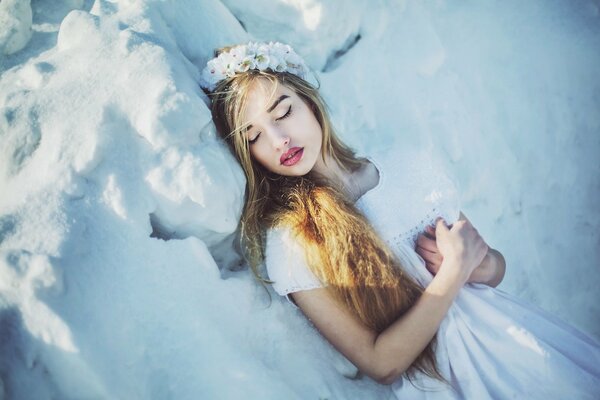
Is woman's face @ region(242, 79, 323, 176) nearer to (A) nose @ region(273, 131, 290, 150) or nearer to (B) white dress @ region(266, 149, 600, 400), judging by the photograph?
Result: (A) nose @ region(273, 131, 290, 150)

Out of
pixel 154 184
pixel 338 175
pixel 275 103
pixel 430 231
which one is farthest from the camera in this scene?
pixel 338 175

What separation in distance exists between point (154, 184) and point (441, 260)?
3.65 ft

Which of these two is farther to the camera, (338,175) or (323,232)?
(338,175)

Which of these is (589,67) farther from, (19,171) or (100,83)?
(19,171)

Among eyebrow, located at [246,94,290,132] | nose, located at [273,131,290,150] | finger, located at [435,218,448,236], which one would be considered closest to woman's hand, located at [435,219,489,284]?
finger, located at [435,218,448,236]

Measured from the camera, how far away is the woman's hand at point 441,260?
5.07ft

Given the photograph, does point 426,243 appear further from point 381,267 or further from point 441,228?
point 381,267

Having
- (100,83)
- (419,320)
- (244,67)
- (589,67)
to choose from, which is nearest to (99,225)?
(100,83)

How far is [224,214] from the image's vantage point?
1.29 meters

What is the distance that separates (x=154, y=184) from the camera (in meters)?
1.22

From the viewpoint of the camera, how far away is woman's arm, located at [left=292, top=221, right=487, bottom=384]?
52.9 inches

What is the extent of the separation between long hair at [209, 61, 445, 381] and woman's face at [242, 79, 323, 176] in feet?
0.11

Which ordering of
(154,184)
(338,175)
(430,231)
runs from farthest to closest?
(338,175) → (430,231) → (154,184)

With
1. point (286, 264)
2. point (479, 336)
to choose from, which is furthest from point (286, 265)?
point (479, 336)
